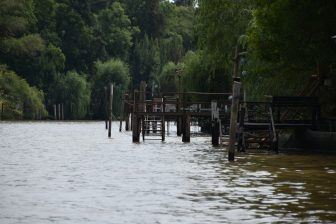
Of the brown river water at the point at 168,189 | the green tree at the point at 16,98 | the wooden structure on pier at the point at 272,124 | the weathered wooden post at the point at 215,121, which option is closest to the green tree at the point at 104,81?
the green tree at the point at 16,98

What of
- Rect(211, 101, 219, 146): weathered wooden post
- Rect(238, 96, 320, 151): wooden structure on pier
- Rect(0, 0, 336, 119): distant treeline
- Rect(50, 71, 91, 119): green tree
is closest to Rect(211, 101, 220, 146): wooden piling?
Rect(211, 101, 219, 146): weathered wooden post

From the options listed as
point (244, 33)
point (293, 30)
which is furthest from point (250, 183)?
point (244, 33)

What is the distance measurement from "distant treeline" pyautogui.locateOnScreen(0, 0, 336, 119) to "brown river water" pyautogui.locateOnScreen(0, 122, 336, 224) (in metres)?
4.73

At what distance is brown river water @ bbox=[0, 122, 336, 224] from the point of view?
14742mm

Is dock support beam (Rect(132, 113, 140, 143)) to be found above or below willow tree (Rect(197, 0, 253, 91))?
below

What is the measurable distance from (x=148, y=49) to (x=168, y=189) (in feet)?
337

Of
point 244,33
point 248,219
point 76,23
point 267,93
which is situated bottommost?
point 248,219

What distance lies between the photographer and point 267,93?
130ft

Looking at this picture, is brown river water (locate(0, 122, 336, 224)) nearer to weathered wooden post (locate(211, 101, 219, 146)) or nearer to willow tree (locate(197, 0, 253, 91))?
weathered wooden post (locate(211, 101, 219, 146))

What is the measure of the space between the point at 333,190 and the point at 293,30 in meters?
14.3

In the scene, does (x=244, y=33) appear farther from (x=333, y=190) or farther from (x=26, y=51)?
(x=26, y=51)

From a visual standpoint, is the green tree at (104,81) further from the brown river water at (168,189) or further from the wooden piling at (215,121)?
the brown river water at (168,189)

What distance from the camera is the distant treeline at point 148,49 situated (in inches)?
1292

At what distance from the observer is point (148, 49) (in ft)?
397
